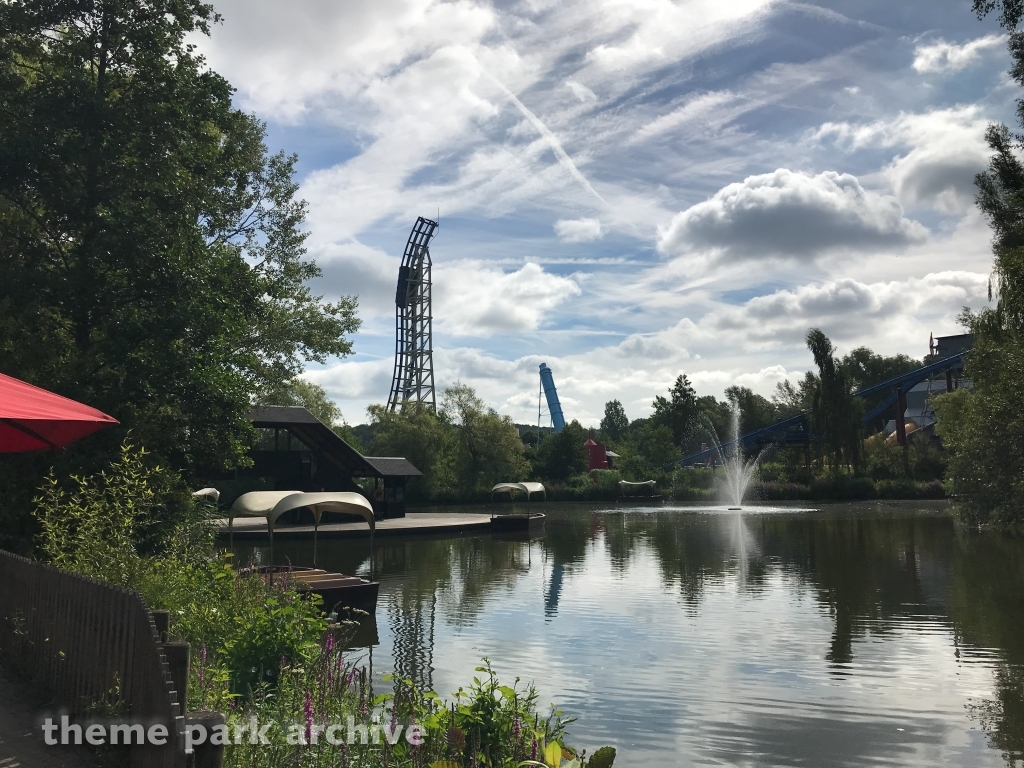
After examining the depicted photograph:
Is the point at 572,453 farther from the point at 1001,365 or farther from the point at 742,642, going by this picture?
the point at 742,642

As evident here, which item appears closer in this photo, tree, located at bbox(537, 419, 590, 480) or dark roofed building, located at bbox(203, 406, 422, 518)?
dark roofed building, located at bbox(203, 406, 422, 518)

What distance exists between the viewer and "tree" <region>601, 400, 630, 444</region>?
146 metres

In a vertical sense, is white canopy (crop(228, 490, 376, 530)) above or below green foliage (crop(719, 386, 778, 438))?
below

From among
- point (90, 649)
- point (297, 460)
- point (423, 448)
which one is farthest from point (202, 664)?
point (423, 448)

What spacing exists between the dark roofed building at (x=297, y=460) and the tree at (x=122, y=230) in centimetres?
2310

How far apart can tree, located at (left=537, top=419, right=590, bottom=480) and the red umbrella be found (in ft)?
226

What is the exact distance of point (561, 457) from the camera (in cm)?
7619

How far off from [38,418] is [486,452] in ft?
207

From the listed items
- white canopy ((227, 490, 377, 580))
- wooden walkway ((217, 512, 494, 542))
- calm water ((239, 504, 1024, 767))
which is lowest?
calm water ((239, 504, 1024, 767))

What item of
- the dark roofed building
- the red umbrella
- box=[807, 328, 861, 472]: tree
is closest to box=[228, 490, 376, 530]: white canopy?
the red umbrella

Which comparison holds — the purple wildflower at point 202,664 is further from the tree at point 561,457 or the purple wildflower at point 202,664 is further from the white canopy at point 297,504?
the tree at point 561,457

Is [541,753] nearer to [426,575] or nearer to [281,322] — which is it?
[426,575]

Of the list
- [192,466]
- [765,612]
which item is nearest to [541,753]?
[192,466]

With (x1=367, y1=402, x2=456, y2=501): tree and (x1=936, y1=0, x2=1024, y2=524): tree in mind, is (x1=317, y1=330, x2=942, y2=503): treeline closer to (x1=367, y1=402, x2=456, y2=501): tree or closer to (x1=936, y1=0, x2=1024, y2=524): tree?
(x1=367, y1=402, x2=456, y2=501): tree
